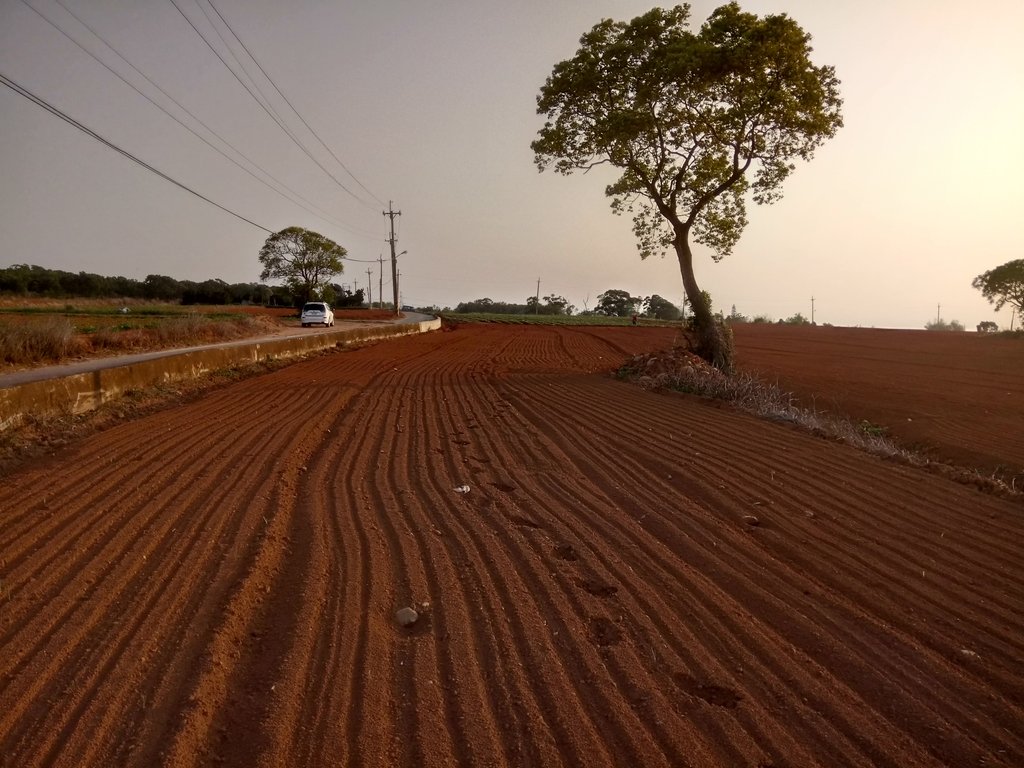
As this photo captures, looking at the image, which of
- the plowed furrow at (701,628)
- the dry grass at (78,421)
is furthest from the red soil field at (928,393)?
the dry grass at (78,421)

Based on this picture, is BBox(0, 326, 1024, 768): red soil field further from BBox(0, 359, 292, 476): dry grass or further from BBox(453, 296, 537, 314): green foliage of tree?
BBox(453, 296, 537, 314): green foliage of tree

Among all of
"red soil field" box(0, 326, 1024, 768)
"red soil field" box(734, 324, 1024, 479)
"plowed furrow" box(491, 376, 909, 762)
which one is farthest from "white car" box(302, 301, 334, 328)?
"plowed furrow" box(491, 376, 909, 762)

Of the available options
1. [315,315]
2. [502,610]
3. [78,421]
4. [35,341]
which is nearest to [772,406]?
[502,610]

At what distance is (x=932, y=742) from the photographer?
275 cm

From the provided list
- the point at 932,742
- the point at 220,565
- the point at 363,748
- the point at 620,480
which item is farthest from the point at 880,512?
the point at 220,565

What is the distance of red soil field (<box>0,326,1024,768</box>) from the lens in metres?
2.67

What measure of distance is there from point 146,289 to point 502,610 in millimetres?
88760

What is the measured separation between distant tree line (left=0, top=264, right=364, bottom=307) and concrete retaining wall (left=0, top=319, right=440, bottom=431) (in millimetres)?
45469

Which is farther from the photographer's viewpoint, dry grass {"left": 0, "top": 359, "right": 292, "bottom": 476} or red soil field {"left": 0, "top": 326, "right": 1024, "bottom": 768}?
dry grass {"left": 0, "top": 359, "right": 292, "bottom": 476}

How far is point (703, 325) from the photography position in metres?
15.8

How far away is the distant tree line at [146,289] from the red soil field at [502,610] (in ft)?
188

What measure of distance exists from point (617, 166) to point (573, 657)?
51.4 feet

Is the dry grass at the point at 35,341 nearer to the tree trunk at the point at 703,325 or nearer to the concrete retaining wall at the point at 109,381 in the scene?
the concrete retaining wall at the point at 109,381

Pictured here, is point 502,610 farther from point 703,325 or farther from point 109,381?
point 703,325
